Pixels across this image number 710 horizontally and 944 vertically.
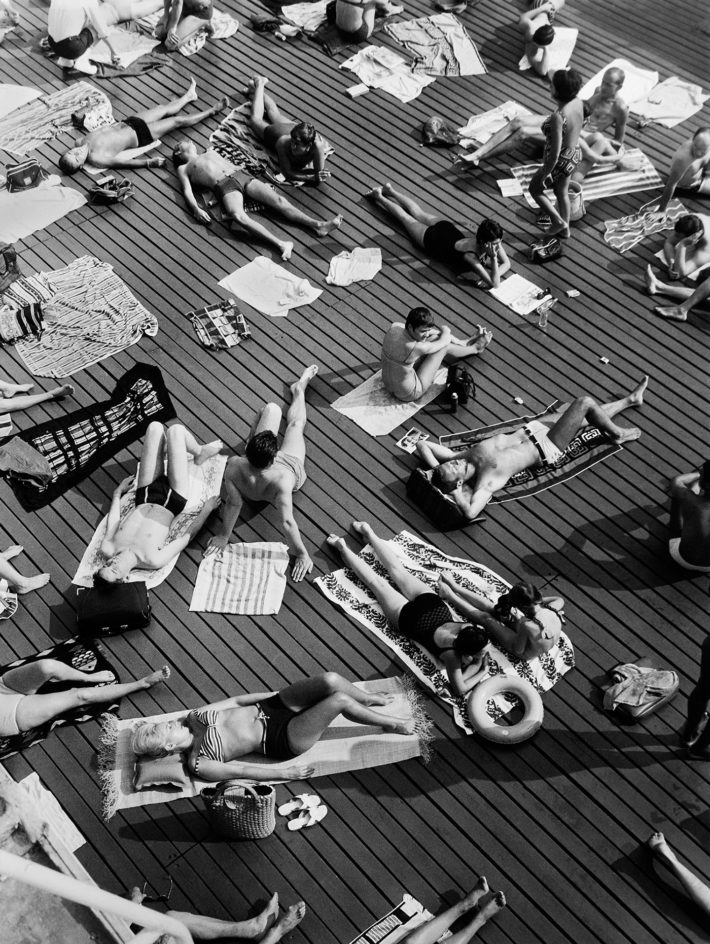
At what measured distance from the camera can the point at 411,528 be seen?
328 inches

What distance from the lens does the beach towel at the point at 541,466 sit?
8539 millimetres

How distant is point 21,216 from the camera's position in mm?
10898

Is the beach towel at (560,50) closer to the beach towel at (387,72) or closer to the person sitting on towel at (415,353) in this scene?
the beach towel at (387,72)

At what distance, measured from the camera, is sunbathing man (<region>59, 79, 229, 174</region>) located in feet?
36.8

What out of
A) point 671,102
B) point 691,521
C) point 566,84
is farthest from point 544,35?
point 691,521

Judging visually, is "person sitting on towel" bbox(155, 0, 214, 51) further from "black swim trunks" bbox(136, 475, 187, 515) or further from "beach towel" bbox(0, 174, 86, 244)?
"black swim trunks" bbox(136, 475, 187, 515)

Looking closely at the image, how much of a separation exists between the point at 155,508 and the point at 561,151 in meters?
5.58

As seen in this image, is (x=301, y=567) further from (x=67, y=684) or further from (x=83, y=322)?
(x=83, y=322)

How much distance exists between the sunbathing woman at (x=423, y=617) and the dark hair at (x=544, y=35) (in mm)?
7280

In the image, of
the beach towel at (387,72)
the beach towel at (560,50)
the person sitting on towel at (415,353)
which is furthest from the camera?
the beach towel at (560,50)

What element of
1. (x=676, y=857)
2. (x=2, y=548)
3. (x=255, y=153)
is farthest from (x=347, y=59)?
(x=676, y=857)

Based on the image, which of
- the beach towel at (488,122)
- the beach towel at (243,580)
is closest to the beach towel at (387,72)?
the beach towel at (488,122)

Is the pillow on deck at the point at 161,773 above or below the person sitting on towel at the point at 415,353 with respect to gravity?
below

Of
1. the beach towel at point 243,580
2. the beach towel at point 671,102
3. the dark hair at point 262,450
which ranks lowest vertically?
the beach towel at point 243,580
